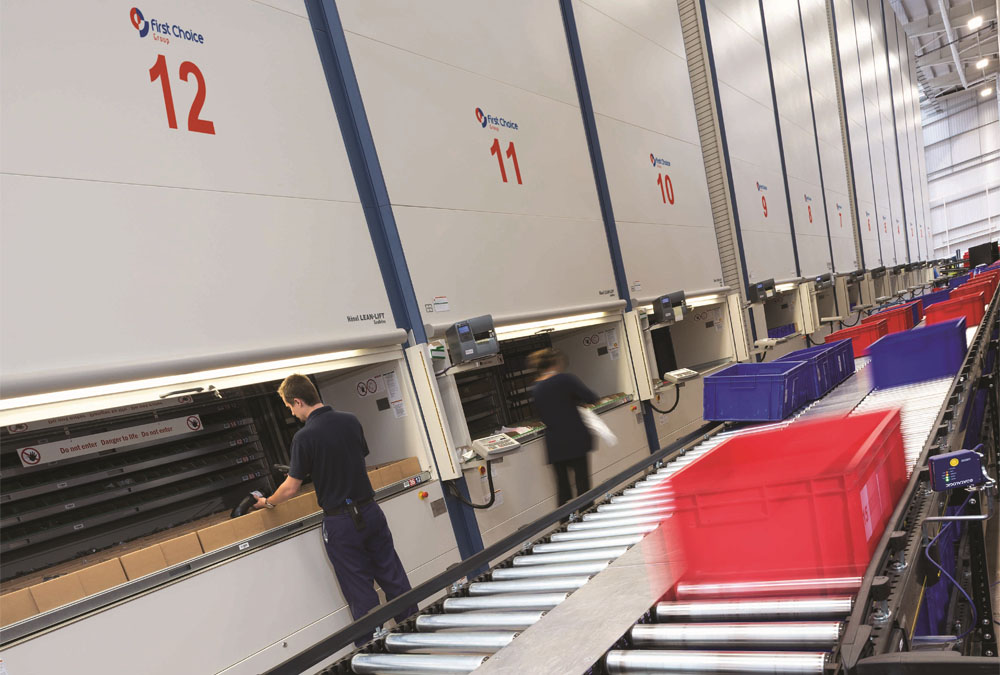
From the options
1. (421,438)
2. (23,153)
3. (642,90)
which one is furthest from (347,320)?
(642,90)

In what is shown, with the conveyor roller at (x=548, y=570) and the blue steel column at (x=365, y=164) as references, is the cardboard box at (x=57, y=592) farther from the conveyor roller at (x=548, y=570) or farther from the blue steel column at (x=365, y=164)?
the blue steel column at (x=365, y=164)

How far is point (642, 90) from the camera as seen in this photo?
20.8ft

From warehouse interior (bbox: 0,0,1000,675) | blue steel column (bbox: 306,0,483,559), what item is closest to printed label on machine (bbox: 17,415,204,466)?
warehouse interior (bbox: 0,0,1000,675)

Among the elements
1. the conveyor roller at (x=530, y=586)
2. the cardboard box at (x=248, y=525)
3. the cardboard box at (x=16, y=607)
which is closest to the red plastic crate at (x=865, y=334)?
the conveyor roller at (x=530, y=586)

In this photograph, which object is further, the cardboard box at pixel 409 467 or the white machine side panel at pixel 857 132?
the white machine side panel at pixel 857 132

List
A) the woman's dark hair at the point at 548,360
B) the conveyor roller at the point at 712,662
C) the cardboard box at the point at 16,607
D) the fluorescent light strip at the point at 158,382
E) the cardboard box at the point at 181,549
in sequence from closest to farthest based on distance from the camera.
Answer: the conveyor roller at the point at 712,662 < the cardboard box at the point at 16,607 < the fluorescent light strip at the point at 158,382 < the cardboard box at the point at 181,549 < the woman's dark hair at the point at 548,360

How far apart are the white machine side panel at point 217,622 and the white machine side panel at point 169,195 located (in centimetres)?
90

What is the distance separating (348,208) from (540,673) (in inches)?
110

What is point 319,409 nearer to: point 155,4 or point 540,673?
point 155,4

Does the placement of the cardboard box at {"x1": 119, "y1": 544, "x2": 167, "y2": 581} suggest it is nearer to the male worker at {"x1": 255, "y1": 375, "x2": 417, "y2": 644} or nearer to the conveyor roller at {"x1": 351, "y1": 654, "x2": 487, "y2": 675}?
the male worker at {"x1": 255, "y1": 375, "x2": 417, "y2": 644}

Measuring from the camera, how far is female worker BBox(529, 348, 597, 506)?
406 centimetres

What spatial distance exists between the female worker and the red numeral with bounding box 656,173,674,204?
3026mm

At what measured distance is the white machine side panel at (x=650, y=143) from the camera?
18.6 feet

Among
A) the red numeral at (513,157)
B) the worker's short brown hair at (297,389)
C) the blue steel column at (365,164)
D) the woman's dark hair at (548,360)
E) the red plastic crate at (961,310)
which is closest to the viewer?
the worker's short brown hair at (297,389)
